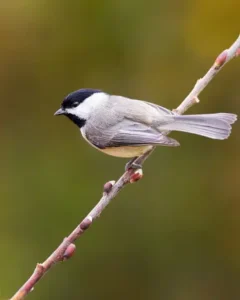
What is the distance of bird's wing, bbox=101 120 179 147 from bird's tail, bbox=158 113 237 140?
92 millimetres

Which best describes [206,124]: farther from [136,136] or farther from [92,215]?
[92,215]

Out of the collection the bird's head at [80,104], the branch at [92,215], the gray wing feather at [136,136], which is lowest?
the branch at [92,215]

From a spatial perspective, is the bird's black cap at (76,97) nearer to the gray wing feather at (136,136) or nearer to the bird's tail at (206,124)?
the gray wing feather at (136,136)

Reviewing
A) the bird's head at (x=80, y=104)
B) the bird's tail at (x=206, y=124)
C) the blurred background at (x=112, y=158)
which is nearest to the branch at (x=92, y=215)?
the bird's tail at (x=206, y=124)

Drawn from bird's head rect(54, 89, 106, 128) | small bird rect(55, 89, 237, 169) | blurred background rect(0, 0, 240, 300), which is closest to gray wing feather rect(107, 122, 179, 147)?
small bird rect(55, 89, 237, 169)

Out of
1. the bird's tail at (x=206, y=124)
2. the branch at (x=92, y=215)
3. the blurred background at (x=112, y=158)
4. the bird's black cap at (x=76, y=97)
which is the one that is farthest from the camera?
the blurred background at (x=112, y=158)

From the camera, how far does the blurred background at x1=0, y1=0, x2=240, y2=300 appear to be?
404cm

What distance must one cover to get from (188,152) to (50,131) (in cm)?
94

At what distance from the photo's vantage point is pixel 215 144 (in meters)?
4.10

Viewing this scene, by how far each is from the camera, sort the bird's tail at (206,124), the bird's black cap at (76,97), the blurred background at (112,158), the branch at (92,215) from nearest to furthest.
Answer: the branch at (92,215) → the bird's tail at (206,124) → the bird's black cap at (76,97) → the blurred background at (112,158)

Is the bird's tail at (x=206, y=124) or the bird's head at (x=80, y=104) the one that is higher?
the bird's head at (x=80, y=104)

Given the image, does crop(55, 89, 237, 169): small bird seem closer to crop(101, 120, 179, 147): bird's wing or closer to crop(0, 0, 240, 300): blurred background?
crop(101, 120, 179, 147): bird's wing

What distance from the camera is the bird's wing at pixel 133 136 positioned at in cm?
233

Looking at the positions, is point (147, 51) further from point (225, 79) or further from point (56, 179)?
point (56, 179)
